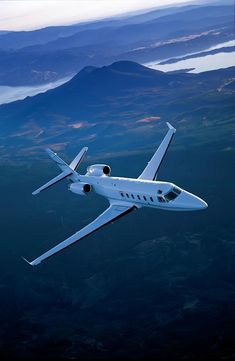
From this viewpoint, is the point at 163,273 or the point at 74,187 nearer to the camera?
the point at 74,187

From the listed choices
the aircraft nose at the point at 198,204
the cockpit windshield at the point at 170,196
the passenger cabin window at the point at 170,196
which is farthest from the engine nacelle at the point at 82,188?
the aircraft nose at the point at 198,204

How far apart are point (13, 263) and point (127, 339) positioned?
58539mm

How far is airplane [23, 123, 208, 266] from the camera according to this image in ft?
276

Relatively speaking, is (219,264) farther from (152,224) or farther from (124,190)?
(124,190)

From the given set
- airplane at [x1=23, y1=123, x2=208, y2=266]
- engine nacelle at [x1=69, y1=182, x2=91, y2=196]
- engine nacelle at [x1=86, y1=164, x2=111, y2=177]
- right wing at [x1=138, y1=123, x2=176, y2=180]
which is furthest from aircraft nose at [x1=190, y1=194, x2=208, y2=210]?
engine nacelle at [x1=86, y1=164, x2=111, y2=177]

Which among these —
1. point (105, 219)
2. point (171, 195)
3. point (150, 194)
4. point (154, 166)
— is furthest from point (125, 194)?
point (171, 195)

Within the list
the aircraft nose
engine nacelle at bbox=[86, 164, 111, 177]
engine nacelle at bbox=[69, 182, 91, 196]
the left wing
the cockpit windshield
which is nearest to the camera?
the aircraft nose

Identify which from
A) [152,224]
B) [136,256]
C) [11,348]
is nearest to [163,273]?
[136,256]

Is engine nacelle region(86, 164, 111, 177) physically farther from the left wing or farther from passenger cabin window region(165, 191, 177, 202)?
passenger cabin window region(165, 191, 177, 202)

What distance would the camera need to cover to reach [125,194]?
92.3 m

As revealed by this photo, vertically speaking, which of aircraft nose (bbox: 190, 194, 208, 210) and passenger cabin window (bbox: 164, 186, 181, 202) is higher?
passenger cabin window (bbox: 164, 186, 181, 202)

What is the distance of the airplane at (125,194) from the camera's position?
84188 millimetres

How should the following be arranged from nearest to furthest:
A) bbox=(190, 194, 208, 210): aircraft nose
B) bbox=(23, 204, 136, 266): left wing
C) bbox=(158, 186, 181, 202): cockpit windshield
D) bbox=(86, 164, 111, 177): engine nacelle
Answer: bbox=(190, 194, 208, 210): aircraft nose → bbox=(158, 186, 181, 202): cockpit windshield → bbox=(23, 204, 136, 266): left wing → bbox=(86, 164, 111, 177): engine nacelle

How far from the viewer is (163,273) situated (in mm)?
148875
